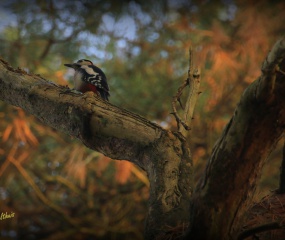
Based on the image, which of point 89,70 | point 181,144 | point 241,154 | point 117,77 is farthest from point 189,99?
point 117,77

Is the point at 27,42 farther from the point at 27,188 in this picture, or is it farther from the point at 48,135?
the point at 27,188

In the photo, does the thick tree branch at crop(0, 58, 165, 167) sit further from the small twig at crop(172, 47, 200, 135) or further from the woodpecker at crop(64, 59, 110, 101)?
the woodpecker at crop(64, 59, 110, 101)

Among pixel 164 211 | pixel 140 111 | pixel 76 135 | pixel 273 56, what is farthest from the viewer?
pixel 140 111

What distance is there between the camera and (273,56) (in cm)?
69

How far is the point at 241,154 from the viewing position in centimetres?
72

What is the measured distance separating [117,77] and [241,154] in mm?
1431

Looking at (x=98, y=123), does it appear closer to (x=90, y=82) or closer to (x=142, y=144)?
(x=142, y=144)

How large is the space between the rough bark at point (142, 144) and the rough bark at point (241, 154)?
11 centimetres

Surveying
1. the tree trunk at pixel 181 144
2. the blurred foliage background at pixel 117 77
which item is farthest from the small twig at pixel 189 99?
the blurred foliage background at pixel 117 77

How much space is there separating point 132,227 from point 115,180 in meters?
0.26

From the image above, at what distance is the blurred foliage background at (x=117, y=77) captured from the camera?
1.97 meters

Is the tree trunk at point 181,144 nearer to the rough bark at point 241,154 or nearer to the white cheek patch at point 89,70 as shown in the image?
the rough bark at point 241,154

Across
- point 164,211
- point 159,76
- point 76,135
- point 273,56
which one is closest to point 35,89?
point 76,135

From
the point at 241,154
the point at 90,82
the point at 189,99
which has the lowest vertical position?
the point at 241,154
